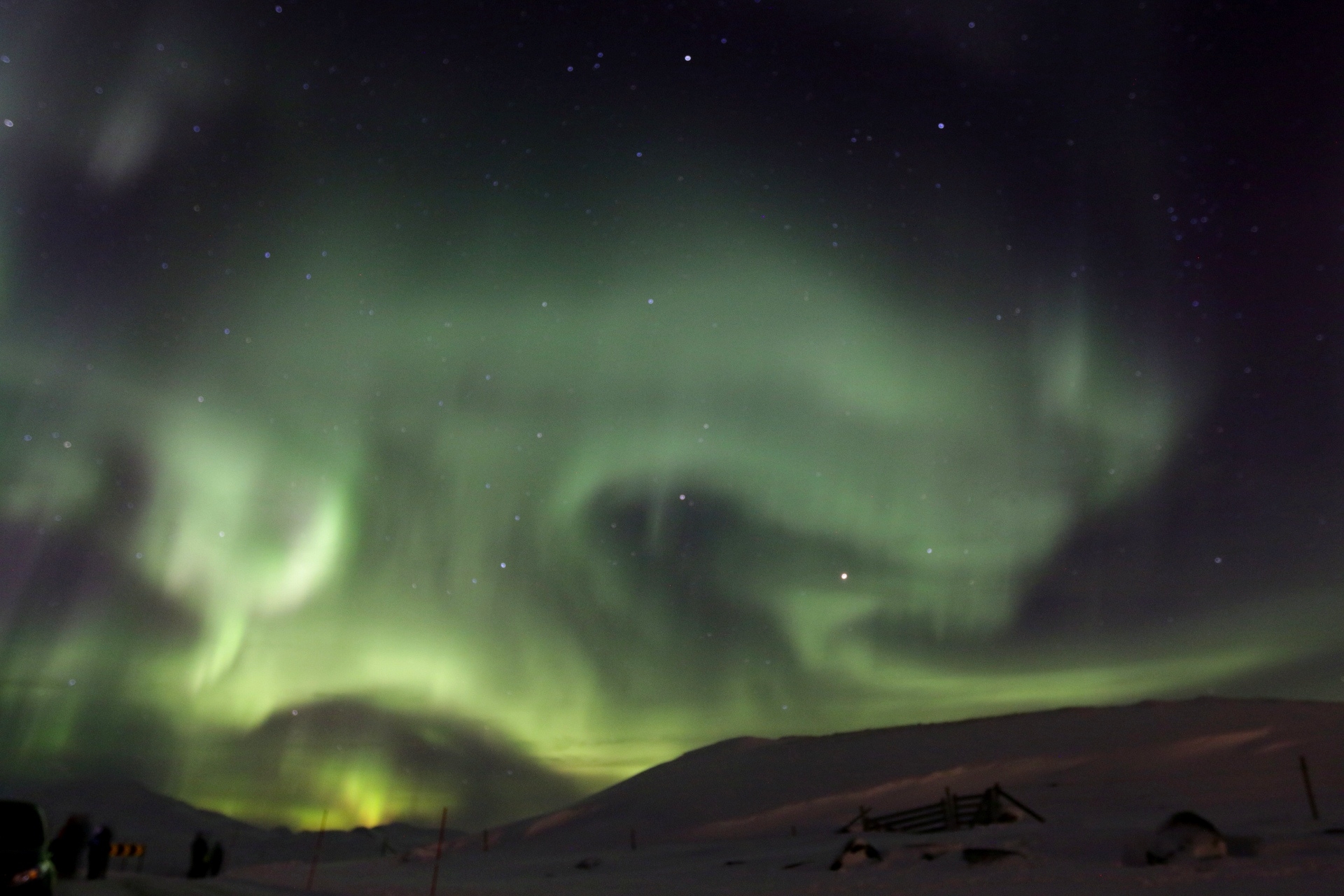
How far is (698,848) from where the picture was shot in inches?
1275

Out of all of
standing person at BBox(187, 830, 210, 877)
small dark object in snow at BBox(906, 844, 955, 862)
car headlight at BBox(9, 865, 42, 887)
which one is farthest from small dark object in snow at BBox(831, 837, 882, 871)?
standing person at BBox(187, 830, 210, 877)

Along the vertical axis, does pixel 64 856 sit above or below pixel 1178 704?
below

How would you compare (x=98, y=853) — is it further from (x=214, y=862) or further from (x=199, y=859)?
(x=214, y=862)

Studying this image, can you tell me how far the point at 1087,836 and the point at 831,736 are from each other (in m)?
86.0

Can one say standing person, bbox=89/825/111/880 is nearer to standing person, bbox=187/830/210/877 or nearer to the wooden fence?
standing person, bbox=187/830/210/877

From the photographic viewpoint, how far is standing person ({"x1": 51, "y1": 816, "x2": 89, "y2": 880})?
17.3 m

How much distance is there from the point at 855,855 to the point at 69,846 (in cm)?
1634

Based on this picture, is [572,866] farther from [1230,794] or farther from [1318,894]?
[1230,794]

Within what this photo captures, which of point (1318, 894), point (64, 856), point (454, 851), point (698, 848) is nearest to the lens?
point (1318, 894)

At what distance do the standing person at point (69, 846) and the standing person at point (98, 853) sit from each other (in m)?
0.78

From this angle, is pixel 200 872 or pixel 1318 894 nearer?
pixel 1318 894

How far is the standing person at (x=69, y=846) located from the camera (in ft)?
56.9

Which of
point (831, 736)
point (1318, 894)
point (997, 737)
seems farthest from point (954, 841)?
point (831, 736)

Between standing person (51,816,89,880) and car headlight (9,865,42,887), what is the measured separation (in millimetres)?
8107
